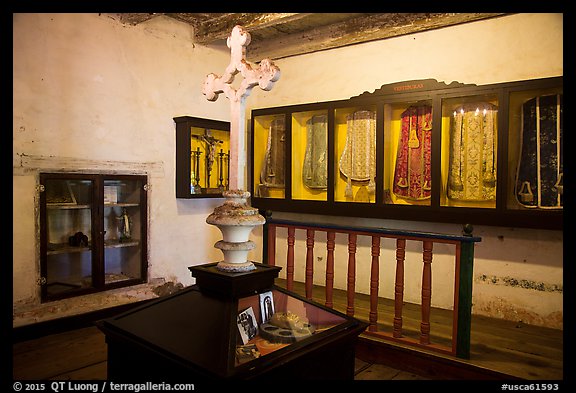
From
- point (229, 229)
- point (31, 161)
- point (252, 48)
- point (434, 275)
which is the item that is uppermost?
point (252, 48)

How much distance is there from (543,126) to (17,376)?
4514 mm

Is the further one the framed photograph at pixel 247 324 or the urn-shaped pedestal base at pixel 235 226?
the urn-shaped pedestal base at pixel 235 226

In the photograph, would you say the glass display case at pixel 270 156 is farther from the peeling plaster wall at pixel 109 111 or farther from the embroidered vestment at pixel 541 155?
the embroidered vestment at pixel 541 155

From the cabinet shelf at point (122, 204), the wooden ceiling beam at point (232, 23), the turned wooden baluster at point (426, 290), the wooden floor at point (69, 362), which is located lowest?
the wooden floor at point (69, 362)

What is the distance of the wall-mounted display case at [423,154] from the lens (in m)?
3.58

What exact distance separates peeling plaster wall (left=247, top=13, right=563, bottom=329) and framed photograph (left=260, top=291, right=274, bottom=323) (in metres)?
2.82

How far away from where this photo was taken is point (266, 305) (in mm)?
1931

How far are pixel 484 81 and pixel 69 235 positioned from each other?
13.9ft

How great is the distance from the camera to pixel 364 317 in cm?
376

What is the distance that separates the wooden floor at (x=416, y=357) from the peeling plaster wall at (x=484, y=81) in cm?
32

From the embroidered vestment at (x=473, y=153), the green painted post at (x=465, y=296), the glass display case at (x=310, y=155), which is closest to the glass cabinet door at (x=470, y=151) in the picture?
the embroidered vestment at (x=473, y=153)

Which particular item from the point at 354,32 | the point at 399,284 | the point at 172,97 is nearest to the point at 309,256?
the point at 399,284
